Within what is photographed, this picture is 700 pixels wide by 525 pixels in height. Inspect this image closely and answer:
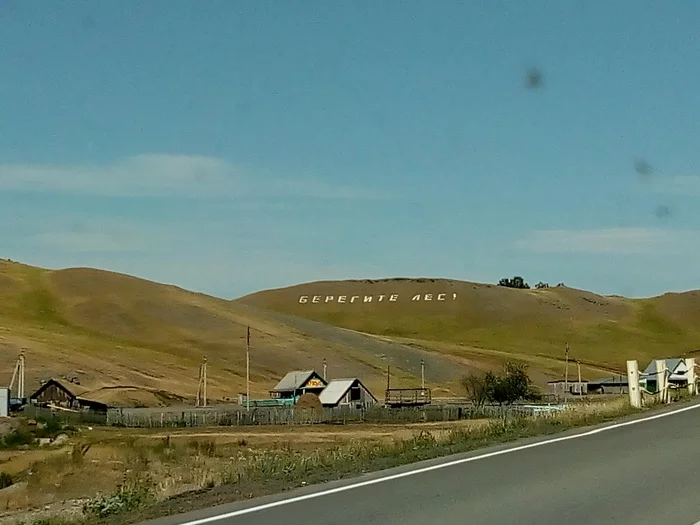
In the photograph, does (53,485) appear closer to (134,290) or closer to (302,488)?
(302,488)

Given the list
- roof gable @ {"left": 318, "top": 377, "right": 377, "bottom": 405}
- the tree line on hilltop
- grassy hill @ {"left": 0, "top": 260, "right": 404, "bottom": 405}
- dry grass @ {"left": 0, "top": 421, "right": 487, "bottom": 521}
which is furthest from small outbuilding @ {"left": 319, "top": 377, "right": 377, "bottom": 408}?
dry grass @ {"left": 0, "top": 421, "right": 487, "bottom": 521}

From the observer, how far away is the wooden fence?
79.0 m

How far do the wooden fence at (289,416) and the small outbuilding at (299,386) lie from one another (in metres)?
17.7

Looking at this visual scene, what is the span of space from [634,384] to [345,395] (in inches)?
2879

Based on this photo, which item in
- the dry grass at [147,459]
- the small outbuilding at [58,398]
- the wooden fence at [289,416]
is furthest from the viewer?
the small outbuilding at [58,398]

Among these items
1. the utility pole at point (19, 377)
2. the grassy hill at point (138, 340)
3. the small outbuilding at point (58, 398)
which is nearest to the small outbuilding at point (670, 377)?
the small outbuilding at point (58, 398)

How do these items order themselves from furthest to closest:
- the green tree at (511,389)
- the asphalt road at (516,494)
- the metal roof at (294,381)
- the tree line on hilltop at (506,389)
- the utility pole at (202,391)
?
1. the metal roof at (294,381)
2. the utility pole at (202,391)
3. the tree line on hilltop at (506,389)
4. the green tree at (511,389)
5. the asphalt road at (516,494)

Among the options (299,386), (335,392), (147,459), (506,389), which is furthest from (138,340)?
(147,459)

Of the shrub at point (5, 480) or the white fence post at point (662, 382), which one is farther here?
the shrub at point (5, 480)

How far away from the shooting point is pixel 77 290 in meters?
160

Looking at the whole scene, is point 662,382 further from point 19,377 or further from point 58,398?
point 19,377

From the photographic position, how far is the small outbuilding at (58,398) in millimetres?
90688

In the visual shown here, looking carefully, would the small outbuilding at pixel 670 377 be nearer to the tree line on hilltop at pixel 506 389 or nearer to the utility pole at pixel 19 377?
the tree line on hilltop at pixel 506 389

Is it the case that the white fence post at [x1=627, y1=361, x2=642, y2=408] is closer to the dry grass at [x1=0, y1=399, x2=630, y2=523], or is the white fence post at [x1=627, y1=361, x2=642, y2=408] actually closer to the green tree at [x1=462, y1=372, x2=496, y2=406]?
the dry grass at [x1=0, y1=399, x2=630, y2=523]
